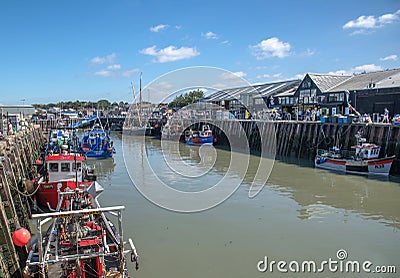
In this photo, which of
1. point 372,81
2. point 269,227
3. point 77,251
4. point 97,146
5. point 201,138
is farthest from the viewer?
point 201,138

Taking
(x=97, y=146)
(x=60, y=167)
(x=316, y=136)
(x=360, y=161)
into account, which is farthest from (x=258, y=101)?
(x=60, y=167)

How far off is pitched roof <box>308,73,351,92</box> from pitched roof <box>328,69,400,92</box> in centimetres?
109

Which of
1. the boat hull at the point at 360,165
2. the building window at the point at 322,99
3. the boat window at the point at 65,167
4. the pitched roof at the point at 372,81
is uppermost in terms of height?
the pitched roof at the point at 372,81

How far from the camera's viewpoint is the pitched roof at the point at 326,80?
42.4 m

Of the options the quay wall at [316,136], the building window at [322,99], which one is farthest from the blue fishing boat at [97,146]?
the building window at [322,99]

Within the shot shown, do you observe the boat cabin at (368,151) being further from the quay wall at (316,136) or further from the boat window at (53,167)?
the boat window at (53,167)

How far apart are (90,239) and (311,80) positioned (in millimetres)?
39689

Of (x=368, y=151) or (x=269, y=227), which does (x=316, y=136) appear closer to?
(x=368, y=151)

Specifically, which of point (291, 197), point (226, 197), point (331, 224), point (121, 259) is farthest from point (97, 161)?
point (121, 259)

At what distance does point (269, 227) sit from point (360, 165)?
42.3 feet

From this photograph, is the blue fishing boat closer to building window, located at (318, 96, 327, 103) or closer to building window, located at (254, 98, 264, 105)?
building window, located at (318, 96, 327, 103)

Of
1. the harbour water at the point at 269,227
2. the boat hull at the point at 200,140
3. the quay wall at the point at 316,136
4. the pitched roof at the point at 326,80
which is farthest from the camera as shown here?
the boat hull at the point at 200,140

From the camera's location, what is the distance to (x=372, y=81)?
35.7 metres

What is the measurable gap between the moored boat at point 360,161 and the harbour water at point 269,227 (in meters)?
1.34
